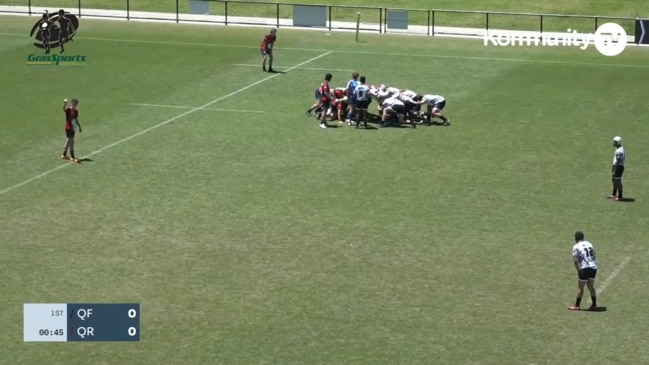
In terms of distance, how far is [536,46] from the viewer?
64.6 metres

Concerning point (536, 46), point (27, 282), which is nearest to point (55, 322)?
point (27, 282)

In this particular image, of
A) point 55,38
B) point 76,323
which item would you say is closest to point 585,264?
point 76,323

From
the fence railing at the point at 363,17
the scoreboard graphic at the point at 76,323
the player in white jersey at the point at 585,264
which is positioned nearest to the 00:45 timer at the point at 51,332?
the scoreboard graphic at the point at 76,323

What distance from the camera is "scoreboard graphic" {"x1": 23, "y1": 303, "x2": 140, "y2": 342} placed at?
26.4m

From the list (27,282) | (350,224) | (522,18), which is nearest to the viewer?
(27,282)

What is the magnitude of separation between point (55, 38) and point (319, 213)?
32904mm

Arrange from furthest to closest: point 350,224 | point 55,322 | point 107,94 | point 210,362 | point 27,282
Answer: point 107,94
point 350,224
point 27,282
point 55,322
point 210,362

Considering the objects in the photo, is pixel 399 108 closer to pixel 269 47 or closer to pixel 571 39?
pixel 269 47

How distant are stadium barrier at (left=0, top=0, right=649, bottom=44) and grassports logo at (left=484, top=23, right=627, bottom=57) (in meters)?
0.63

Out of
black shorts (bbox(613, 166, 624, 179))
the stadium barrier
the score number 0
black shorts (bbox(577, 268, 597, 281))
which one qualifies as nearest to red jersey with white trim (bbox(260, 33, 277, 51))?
the stadium barrier

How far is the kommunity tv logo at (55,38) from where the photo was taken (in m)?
59.6

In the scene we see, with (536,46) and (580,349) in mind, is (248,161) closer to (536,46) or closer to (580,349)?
(580,349)

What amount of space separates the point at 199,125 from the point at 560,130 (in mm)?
A: 13477

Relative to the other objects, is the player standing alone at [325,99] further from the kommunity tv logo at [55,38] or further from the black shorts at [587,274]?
the black shorts at [587,274]
